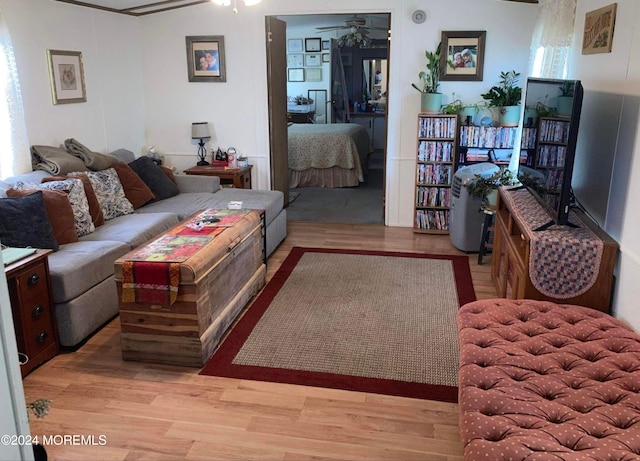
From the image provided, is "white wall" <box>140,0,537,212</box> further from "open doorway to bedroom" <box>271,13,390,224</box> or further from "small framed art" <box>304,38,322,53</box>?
"small framed art" <box>304,38,322,53</box>

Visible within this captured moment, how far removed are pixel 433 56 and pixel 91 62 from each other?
3.19 m

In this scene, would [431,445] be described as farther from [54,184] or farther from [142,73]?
[142,73]

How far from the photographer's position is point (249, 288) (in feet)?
12.7

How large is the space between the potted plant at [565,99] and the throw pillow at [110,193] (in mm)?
3283

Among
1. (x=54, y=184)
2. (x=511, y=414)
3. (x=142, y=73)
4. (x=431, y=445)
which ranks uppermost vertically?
(x=142, y=73)

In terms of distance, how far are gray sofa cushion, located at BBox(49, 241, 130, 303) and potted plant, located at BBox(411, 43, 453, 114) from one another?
3119 millimetres

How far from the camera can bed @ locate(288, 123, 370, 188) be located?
7.56 meters

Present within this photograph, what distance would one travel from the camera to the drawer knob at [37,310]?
2936 millimetres

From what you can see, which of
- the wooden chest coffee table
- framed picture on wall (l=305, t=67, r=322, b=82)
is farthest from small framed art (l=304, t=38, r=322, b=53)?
the wooden chest coffee table

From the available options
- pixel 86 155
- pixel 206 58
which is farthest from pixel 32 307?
pixel 206 58

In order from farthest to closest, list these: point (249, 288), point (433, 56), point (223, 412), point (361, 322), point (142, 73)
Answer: point (142, 73) < point (433, 56) < point (249, 288) < point (361, 322) < point (223, 412)

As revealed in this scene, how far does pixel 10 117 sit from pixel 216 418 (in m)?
2.78

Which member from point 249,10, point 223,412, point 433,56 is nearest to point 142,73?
point 249,10

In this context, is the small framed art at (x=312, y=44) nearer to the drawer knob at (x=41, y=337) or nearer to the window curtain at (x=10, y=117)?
the window curtain at (x=10, y=117)
